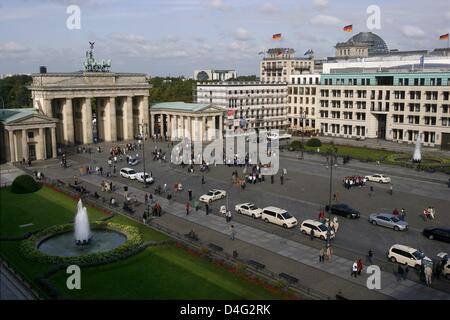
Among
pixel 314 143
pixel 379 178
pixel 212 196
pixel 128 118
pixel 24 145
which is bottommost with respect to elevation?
pixel 212 196

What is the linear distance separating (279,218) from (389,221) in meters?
10.2

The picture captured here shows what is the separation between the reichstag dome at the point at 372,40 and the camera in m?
173

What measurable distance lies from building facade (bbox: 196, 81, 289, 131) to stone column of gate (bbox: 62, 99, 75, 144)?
3518 cm

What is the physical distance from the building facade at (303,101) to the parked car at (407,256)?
8203cm

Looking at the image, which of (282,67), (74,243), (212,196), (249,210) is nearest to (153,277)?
(74,243)

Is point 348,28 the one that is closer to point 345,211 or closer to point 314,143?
point 314,143

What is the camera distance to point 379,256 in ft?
125

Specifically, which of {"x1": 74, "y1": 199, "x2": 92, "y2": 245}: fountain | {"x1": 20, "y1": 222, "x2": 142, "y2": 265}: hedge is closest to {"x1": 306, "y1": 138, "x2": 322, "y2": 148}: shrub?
{"x1": 20, "y1": 222, "x2": 142, "y2": 265}: hedge

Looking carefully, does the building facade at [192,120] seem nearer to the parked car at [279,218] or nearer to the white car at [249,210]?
the white car at [249,210]

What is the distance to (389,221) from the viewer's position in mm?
44500

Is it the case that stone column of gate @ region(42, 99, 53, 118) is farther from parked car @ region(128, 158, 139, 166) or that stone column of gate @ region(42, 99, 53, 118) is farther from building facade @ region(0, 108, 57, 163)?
parked car @ region(128, 158, 139, 166)

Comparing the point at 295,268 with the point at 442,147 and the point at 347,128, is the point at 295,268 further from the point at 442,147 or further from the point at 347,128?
the point at 347,128

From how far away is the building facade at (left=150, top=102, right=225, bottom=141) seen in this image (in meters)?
101

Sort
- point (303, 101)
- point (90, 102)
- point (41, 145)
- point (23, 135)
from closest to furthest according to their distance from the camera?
point (23, 135), point (41, 145), point (90, 102), point (303, 101)
